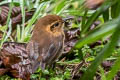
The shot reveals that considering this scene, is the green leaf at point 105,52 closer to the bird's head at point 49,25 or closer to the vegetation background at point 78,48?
the vegetation background at point 78,48

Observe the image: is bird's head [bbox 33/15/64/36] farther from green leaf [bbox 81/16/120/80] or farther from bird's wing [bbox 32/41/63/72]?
green leaf [bbox 81/16/120/80]

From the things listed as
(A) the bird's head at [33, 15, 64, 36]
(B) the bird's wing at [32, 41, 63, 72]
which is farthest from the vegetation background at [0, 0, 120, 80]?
(B) the bird's wing at [32, 41, 63, 72]

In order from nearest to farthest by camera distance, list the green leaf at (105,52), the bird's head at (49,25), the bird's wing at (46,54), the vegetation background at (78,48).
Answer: the green leaf at (105,52) < the vegetation background at (78,48) < the bird's wing at (46,54) < the bird's head at (49,25)

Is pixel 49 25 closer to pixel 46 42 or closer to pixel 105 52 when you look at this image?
pixel 46 42

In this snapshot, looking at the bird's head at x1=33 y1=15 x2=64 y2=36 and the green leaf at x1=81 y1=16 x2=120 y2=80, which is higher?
the green leaf at x1=81 y1=16 x2=120 y2=80

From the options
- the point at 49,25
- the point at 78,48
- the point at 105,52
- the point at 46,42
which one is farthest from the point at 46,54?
the point at 105,52

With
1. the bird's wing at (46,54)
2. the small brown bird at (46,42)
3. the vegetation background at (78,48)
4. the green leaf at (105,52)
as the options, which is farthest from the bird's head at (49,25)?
the green leaf at (105,52)

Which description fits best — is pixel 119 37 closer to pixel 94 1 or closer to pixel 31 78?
pixel 94 1

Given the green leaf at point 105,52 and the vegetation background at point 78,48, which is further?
the vegetation background at point 78,48

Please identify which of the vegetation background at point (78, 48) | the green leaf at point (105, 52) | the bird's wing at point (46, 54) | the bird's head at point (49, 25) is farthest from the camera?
the bird's head at point (49, 25)
